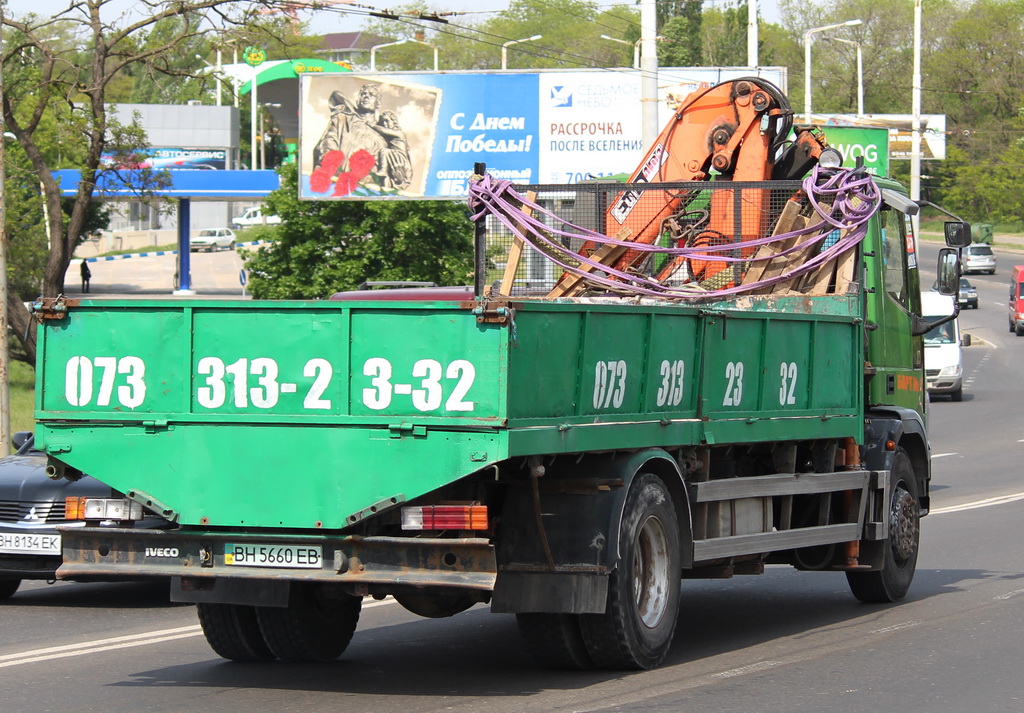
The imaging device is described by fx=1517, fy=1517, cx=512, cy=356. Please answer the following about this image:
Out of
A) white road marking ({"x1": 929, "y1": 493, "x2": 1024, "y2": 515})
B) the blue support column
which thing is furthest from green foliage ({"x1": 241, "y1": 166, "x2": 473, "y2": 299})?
the blue support column

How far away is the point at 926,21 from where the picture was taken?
3957 inches

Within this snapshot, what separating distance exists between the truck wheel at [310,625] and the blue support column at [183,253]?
48.8 metres

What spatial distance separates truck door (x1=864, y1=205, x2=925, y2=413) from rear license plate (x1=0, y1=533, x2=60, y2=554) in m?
5.61

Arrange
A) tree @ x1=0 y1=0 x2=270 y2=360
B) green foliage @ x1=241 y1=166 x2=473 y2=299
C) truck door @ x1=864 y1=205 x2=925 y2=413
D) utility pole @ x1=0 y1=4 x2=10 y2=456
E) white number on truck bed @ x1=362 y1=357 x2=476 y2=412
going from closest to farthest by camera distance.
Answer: white number on truck bed @ x1=362 y1=357 x2=476 y2=412, truck door @ x1=864 y1=205 x2=925 y2=413, utility pole @ x1=0 y1=4 x2=10 y2=456, tree @ x1=0 y1=0 x2=270 y2=360, green foliage @ x1=241 y1=166 x2=473 y2=299

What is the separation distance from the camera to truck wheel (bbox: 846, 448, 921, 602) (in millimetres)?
10320

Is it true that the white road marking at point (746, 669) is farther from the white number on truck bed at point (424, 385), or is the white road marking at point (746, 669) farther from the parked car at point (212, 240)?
the parked car at point (212, 240)

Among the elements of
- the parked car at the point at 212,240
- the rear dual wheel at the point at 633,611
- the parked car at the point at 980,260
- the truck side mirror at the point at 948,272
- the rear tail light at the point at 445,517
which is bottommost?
the rear dual wheel at the point at 633,611

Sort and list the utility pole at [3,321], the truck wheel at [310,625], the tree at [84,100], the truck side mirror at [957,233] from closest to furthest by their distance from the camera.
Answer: the truck wheel at [310,625]
the truck side mirror at [957,233]
the utility pole at [3,321]
the tree at [84,100]

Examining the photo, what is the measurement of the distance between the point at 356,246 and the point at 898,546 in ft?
85.3

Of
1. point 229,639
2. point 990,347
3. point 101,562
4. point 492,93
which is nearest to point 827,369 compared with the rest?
point 229,639

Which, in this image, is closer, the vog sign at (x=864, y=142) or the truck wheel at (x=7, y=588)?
the truck wheel at (x=7, y=588)

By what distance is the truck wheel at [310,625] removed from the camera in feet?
25.9

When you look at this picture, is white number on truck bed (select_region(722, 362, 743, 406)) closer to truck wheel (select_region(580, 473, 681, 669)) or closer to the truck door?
truck wheel (select_region(580, 473, 681, 669))

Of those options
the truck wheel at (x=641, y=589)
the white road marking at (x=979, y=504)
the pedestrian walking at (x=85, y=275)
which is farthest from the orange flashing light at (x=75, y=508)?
the pedestrian walking at (x=85, y=275)
